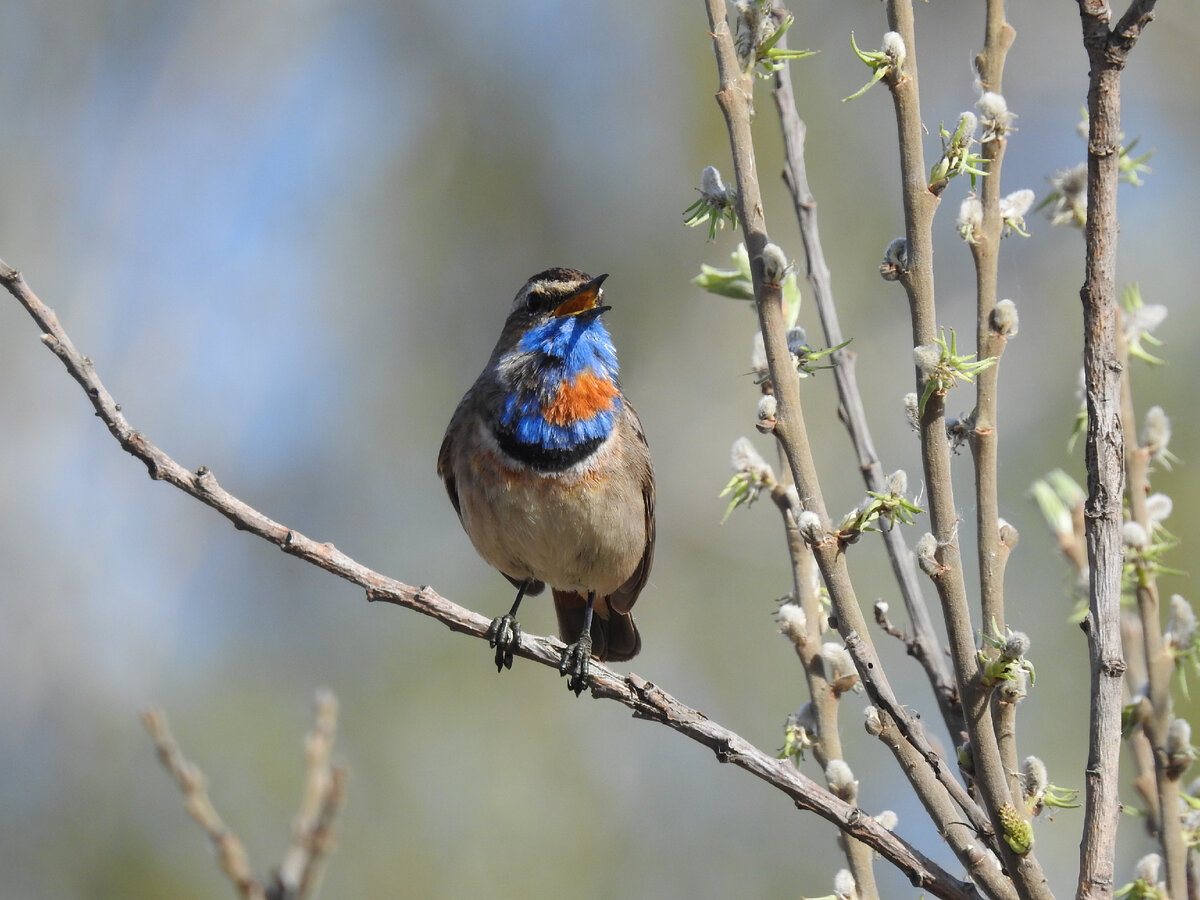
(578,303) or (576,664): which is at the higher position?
(578,303)

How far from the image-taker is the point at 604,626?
587cm

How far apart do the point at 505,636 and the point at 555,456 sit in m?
1.15

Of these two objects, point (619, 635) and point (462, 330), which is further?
point (462, 330)

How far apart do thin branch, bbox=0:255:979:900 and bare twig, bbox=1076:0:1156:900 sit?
1.05 feet

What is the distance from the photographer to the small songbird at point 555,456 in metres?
4.74

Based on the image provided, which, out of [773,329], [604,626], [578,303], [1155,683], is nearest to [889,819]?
[1155,683]

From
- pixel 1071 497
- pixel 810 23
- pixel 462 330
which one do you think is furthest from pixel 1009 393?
pixel 1071 497

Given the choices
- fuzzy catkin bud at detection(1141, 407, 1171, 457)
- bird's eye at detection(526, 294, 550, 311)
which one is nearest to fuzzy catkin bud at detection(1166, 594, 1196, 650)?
fuzzy catkin bud at detection(1141, 407, 1171, 457)

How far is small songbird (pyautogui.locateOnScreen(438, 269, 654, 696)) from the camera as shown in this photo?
15.5ft

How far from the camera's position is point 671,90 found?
41.3 feet

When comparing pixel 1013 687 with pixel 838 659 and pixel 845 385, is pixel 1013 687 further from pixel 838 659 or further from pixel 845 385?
pixel 845 385

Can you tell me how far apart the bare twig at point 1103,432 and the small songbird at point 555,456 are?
2.62m

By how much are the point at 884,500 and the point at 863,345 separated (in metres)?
9.06

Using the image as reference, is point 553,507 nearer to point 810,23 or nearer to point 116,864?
point 116,864
